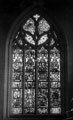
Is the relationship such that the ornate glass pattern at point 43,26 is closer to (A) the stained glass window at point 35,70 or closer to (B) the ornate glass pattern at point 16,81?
(A) the stained glass window at point 35,70

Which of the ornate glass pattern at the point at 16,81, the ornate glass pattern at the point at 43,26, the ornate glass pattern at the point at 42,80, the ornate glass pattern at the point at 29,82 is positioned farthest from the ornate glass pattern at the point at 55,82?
the ornate glass pattern at the point at 16,81

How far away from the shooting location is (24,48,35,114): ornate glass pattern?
8969mm

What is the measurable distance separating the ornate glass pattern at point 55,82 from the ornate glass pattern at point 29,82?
1.58ft

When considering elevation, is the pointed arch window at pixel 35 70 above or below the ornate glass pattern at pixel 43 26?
below

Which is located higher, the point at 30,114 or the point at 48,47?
the point at 48,47

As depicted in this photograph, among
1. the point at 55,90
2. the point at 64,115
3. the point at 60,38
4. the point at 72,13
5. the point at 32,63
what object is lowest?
the point at 64,115

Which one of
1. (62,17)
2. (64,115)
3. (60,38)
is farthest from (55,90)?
(62,17)

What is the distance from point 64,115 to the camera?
869 cm

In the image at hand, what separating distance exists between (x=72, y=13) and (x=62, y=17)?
28cm

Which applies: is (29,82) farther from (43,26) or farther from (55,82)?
(43,26)

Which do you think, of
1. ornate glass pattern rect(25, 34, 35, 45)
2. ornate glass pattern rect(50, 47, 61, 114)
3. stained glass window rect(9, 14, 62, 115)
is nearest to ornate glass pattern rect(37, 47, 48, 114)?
stained glass window rect(9, 14, 62, 115)

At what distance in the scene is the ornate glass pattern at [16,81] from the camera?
29.5ft

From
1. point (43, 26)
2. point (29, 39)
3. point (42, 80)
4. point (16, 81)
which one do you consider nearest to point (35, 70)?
point (42, 80)

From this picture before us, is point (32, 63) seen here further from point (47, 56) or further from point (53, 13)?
point (53, 13)
